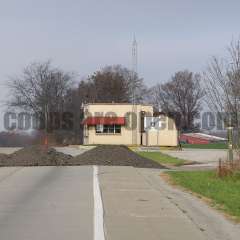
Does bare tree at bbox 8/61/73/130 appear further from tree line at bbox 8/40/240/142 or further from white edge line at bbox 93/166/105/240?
white edge line at bbox 93/166/105/240

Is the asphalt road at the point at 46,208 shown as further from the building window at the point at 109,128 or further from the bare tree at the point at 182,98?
the bare tree at the point at 182,98

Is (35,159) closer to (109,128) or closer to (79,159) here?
(79,159)

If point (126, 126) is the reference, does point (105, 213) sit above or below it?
below

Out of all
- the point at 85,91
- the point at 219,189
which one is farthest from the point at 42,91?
the point at 219,189

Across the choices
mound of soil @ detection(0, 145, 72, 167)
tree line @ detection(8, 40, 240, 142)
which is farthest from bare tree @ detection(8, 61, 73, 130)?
mound of soil @ detection(0, 145, 72, 167)

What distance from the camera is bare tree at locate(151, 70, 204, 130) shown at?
127 metres

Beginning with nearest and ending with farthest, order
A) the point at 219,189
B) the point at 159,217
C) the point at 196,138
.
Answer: the point at 159,217 → the point at 219,189 → the point at 196,138

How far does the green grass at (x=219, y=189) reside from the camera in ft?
46.5

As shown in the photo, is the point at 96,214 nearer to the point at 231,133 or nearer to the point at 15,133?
the point at 231,133

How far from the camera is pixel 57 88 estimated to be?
105438 millimetres

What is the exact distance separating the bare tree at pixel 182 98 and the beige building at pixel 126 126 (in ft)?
162

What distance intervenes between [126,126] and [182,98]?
52.7 m

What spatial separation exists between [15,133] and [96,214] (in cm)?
7025

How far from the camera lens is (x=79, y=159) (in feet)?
115
